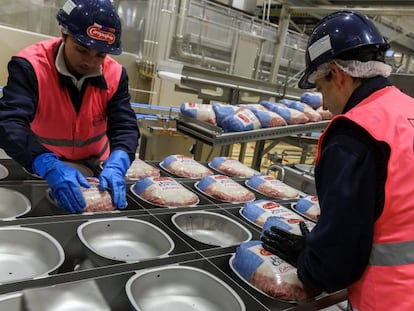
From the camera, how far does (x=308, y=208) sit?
1854 millimetres

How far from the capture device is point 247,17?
5723 millimetres

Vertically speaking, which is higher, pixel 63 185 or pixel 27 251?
pixel 63 185

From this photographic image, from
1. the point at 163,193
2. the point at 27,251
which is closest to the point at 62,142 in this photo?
the point at 163,193

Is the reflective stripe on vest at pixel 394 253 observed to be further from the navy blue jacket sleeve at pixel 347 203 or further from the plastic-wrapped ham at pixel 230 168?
the plastic-wrapped ham at pixel 230 168

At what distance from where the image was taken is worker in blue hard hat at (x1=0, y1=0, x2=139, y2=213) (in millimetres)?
1484

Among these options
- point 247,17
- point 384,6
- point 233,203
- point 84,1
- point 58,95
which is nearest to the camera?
point 84,1

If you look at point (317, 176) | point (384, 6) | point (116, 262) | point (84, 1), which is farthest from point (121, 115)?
point (384, 6)

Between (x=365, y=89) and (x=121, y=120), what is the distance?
3.91 feet

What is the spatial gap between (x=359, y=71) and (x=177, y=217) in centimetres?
88

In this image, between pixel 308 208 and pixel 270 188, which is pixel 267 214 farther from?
pixel 270 188

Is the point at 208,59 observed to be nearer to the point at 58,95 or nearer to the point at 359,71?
the point at 58,95

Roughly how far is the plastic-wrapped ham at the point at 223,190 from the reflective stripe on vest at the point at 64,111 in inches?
22.7

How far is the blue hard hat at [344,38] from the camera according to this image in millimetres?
1089

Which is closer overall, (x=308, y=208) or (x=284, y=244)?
(x=284, y=244)
